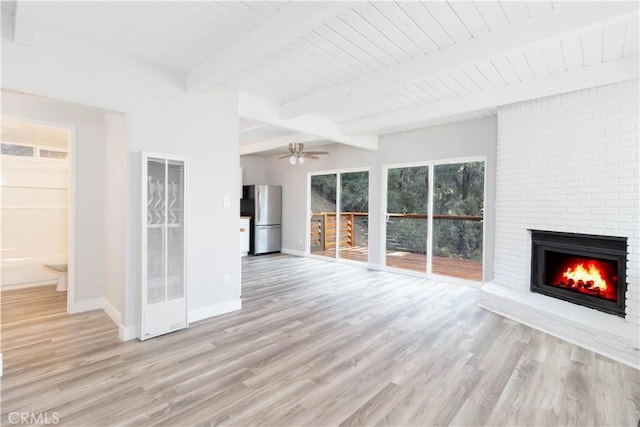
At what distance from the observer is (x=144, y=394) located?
2104 millimetres

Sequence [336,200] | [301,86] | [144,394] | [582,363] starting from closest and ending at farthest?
1. [144,394]
2. [582,363]
3. [301,86]
4. [336,200]

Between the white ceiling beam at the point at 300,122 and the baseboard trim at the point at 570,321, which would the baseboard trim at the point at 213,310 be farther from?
the baseboard trim at the point at 570,321

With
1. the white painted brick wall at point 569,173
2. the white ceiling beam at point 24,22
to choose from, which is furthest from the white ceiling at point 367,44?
the white painted brick wall at point 569,173

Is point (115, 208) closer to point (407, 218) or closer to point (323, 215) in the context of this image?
point (407, 218)

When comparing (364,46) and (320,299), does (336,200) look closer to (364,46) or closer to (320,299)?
(320,299)

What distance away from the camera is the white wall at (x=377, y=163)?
4762 millimetres

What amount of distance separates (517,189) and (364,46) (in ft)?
8.99

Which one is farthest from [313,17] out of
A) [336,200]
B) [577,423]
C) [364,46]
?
[336,200]

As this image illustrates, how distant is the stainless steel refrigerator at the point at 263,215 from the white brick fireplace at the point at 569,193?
202 inches

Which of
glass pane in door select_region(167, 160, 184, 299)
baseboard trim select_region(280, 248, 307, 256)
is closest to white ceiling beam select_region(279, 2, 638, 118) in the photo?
glass pane in door select_region(167, 160, 184, 299)

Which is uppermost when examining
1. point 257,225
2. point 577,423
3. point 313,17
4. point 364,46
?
point 364,46

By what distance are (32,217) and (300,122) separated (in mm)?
4322

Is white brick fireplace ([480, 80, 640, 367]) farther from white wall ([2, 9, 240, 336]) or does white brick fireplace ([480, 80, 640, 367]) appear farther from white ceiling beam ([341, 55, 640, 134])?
white wall ([2, 9, 240, 336])

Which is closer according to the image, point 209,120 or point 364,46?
point 364,46
